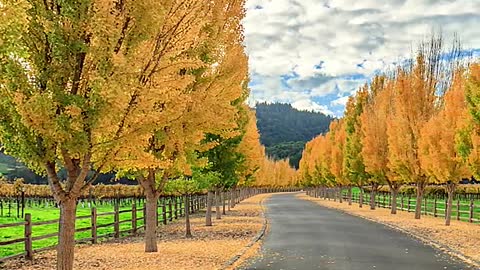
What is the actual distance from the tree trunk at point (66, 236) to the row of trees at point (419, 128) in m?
15.9

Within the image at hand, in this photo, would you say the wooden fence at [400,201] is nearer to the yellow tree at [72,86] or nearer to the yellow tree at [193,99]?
the yellow tree at [193,99]

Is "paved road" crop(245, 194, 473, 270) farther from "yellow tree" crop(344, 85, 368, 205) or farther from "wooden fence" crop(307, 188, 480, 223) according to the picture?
"yellow tree" crop(344, 85, 368, 205)

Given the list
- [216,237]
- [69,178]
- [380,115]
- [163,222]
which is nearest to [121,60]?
[69,178]

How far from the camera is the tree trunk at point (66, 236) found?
29.6 ft

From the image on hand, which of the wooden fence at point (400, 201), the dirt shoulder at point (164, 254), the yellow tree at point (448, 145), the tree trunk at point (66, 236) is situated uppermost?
the yellow tree at point (448, 145)

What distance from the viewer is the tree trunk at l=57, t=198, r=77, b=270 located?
9.02 metres

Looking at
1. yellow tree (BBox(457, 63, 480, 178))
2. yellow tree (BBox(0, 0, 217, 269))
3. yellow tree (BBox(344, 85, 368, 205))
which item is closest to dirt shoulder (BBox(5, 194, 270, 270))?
yellow tree (BBox(0, 0, 217, 269))

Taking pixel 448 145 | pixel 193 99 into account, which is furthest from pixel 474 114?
pixel 193 99

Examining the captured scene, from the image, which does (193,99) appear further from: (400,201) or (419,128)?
(400,201)

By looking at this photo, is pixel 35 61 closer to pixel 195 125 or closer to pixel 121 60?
pixel 121 60

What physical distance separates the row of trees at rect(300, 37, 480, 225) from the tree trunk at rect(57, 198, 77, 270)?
15.9 meters

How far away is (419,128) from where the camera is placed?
1357 inches

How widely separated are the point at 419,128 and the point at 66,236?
95.2 ft

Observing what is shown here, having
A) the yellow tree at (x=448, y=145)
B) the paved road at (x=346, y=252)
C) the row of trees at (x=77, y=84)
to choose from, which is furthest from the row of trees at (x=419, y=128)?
the row of trees at (x=77, y=84)
